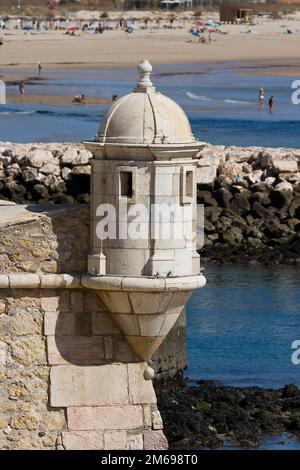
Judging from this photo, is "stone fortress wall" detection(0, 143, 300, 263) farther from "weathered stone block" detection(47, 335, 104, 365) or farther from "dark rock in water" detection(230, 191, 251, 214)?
"weathered stone block" detection(47, 335, 104, 365)

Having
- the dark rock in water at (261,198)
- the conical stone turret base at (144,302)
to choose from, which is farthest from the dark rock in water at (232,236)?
the conical stone turret base at (144,302)

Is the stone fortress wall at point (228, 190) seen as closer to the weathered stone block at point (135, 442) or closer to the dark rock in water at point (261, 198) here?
the dark rock in water at point (261, 198)

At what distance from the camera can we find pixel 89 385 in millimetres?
14219

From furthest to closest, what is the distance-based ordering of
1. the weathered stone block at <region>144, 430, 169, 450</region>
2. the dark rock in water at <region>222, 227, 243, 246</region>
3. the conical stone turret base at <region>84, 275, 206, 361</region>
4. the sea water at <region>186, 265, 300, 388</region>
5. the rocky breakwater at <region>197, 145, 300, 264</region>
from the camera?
the dark rock in water at <region>222, 227, 243, 246</region>
the rocky breakwater at <region>197, 145, 300, 264</region>
the sea water at <region>186, 265, 300, 388</region>
the weathered stone block at <region>144, 430, 169, 450</region>
the conical stone turret base at <region>84, 275, 206, 361</region>

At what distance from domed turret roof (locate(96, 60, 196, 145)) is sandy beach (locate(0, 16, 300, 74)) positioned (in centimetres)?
6597

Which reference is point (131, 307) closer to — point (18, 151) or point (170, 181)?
point (170, 181)

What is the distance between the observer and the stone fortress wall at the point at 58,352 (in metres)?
14.1

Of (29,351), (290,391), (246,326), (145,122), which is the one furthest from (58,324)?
(246,326)

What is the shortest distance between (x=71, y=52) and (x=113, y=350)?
7861 cm

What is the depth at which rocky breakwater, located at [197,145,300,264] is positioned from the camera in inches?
1511

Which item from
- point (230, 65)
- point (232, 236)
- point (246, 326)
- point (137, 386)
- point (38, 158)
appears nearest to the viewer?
point (137, 386)

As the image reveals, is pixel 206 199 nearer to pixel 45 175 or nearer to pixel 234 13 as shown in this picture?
pixel 45 175

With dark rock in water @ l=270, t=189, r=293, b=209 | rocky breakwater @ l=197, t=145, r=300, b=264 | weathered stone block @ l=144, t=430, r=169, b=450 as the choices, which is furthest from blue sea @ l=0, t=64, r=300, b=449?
weathered stone block @ l=144, t=430, r=169, b=450

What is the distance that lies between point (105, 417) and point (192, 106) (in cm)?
5342
